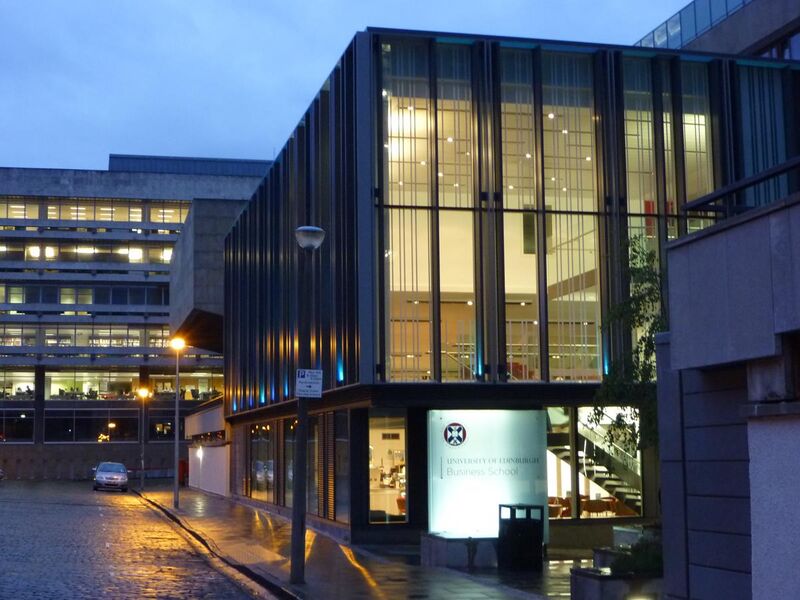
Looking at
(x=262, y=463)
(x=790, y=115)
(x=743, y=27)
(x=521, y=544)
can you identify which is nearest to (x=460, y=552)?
(x=521, y=544)

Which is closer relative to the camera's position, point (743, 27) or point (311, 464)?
point (311, 464)

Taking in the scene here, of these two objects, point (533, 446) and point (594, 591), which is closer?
point (594, 591)

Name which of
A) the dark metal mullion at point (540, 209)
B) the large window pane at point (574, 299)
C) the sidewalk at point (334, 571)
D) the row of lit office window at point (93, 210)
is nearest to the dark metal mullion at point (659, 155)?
the large window pane at point (574, 299)

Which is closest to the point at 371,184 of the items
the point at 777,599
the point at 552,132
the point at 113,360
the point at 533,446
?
the point at 552,132

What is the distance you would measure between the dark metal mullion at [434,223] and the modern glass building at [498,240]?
0.05m

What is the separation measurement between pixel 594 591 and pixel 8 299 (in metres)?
89.7

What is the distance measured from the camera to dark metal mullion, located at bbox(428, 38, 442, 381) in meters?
24.8

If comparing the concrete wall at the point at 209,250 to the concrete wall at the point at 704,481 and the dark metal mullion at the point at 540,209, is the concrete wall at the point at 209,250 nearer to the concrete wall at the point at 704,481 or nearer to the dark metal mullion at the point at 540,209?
the dark metal mullion at the point at 540,209

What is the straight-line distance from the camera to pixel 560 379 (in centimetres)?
2545

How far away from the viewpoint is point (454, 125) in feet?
84.6

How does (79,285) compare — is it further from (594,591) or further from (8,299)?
(594,591)

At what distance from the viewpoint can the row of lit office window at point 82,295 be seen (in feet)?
317

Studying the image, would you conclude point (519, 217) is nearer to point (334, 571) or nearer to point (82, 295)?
point (334, 571)

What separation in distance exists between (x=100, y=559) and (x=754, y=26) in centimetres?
2474
